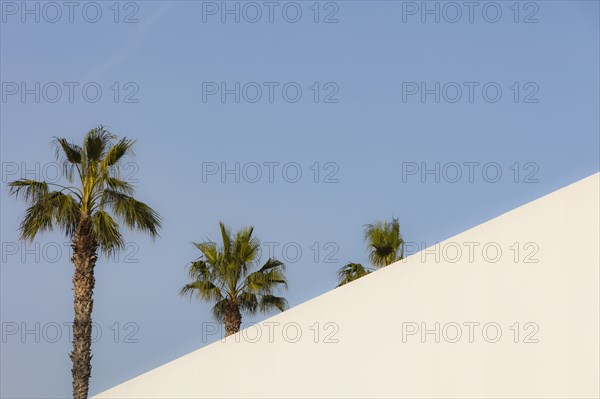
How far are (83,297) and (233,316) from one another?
6906 mm

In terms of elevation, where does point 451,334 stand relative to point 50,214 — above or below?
below

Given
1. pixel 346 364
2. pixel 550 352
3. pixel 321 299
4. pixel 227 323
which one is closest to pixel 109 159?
pixel 227 323

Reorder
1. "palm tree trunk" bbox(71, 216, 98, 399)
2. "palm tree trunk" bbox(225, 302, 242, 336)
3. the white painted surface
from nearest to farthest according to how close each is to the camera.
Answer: the white painted surface < "palm tree trunk" bbox(71, 216, 98, 399) < "palm tree trunk" bbox(225, 302, 242, 336)

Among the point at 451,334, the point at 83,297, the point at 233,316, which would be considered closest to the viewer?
the point at 451,334

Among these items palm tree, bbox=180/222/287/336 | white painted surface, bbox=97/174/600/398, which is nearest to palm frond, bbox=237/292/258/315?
palm tree, bbox=180/222/287/336

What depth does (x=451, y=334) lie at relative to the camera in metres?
7.35

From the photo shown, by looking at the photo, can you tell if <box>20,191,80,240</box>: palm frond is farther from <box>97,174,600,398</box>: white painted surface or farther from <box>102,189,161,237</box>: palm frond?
<box>97,174,600,398</box>: white painted surface

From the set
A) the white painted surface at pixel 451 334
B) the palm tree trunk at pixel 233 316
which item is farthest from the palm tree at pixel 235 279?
the white painted surface at pixel 451 334

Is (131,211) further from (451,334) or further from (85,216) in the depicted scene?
(451,334)

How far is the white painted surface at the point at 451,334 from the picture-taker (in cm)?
675

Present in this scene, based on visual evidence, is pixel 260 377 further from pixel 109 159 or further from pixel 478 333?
pixel 109 159

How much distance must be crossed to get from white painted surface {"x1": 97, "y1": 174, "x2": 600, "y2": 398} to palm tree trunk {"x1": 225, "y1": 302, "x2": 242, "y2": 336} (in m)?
13.2

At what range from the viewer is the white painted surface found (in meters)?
6.75

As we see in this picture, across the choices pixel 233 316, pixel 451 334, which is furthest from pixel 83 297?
pixel 451 334
